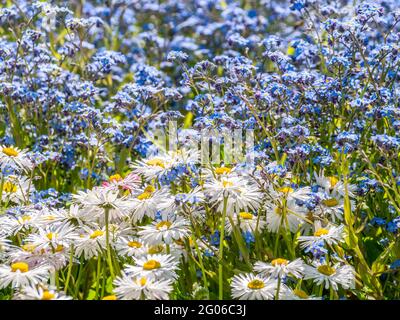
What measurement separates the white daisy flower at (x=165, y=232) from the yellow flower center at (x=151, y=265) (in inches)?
9.1

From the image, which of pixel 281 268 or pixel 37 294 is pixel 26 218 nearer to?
pixel 37 294

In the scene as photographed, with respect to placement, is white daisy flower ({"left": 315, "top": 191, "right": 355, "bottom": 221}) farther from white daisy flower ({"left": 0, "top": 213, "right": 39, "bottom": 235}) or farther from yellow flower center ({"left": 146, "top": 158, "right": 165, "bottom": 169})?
white daisy flower ({"left": 0, "top": 213, "right": 39, "bottom": 235})

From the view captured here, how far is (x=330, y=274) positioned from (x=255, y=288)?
1.25 feet

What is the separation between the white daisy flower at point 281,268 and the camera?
3.73 meters

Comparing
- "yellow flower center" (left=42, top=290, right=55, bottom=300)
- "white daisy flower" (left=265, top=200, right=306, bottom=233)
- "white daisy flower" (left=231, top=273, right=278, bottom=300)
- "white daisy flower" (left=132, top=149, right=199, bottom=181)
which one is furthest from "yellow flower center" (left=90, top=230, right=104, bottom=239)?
"white daisy flower" (left=265, top=200, right=306, bottom=233)

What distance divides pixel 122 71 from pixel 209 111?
3285mm

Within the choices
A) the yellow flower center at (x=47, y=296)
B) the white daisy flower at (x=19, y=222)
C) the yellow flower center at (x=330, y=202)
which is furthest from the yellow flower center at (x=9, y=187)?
the yellow flower center at (x=330, y=202)

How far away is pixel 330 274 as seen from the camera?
12.6ft

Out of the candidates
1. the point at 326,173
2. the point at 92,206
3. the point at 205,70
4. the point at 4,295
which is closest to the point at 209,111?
the point at 205,70

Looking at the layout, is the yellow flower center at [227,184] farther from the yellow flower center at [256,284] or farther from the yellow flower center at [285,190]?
the yellow flower center at [256,284]

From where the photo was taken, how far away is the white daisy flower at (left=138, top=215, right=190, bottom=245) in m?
3.96

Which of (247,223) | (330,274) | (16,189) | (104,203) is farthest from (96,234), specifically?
(330,274)

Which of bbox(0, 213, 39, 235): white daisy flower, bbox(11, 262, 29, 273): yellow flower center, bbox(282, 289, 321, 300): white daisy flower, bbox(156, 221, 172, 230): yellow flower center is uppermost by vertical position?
bbox(0, 213, 39, 235): white daisy flower

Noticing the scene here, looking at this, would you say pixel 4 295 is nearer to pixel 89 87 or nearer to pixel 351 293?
pixel 89 87
